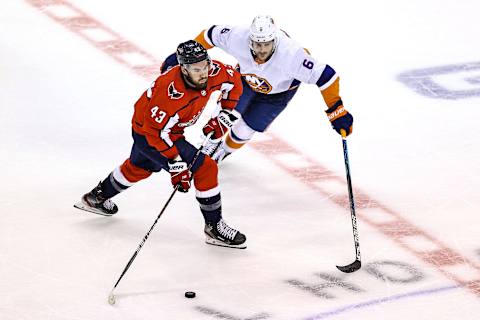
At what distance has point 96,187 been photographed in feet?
19.6

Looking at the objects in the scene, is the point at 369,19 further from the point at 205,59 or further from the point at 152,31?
the point at 205,59

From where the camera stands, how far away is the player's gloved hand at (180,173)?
5.35 meters

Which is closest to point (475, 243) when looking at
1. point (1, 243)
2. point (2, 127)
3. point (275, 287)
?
point (275, 287)

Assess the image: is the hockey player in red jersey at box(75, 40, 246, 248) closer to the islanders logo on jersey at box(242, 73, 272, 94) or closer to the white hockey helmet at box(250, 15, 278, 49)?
the white hockey helmet at box(250, 15, 278, 49)

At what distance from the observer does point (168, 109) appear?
532cm

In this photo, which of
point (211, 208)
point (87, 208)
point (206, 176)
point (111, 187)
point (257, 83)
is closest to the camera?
point (206, 176)

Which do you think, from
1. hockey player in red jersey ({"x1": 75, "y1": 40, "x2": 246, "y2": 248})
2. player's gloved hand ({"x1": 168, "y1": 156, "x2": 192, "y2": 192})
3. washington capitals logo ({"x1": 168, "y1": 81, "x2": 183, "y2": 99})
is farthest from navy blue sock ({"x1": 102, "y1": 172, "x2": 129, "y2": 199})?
washington capitals logo ({"x1": 168, "y1": 81, "x2": 183, "y2": 99})

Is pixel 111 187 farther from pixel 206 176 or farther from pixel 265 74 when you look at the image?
pixel 265 74

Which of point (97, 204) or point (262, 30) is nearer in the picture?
point (262, 30)

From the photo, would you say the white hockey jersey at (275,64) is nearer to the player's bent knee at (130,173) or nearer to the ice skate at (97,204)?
the player's bent knee at (130,173)

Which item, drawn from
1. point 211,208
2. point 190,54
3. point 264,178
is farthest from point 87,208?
point 190,54

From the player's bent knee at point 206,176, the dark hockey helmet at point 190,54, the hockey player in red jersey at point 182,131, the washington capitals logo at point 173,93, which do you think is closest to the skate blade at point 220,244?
the hockey player in red jersey at point 182,131

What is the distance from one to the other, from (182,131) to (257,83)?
0.75 metres

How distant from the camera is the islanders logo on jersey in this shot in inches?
242
